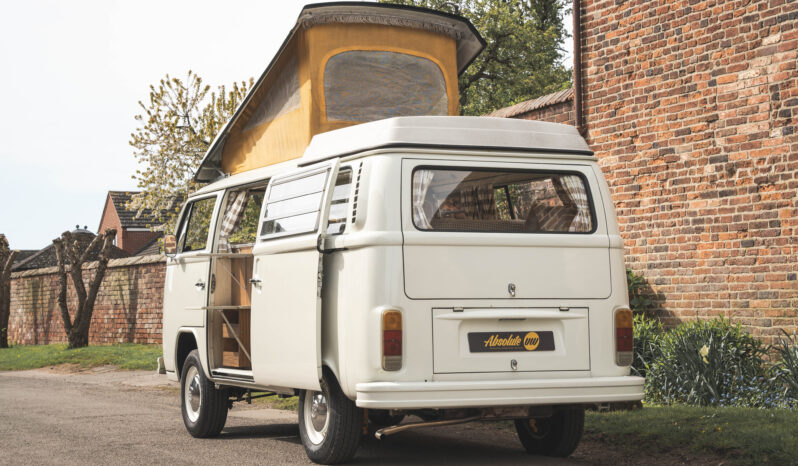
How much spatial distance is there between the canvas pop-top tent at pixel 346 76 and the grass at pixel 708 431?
346 centimetres

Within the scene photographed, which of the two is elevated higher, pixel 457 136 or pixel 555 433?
pixel 457 136

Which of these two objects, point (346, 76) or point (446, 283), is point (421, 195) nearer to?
point (446, 283)

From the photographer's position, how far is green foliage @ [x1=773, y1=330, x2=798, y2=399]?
922 centimetres

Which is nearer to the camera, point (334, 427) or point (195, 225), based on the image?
point (334, 427)

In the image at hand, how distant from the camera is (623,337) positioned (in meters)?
6.94

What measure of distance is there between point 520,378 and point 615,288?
983mm

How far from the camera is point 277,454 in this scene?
7785 millimetres

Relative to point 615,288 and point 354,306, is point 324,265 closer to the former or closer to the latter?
point 354,306

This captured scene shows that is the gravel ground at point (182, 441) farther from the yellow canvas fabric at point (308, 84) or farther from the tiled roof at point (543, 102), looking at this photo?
the tiled roof at point (543, 102)

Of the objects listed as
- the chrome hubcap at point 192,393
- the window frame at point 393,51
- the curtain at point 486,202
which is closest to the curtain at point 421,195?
the curtain at point 486,202

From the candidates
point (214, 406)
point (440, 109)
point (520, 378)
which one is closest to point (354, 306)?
point (520, 378)

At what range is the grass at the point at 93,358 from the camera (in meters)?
18.4

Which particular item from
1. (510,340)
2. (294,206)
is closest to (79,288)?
(294,206)

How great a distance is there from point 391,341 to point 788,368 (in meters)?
4.82
